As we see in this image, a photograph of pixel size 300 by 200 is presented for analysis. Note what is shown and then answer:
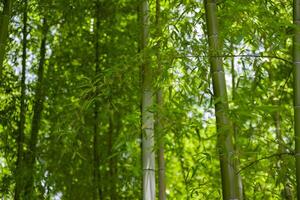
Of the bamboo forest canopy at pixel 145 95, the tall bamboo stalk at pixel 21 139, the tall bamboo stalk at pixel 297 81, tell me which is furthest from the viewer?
the tall bamboo stalk at pixel 21 139

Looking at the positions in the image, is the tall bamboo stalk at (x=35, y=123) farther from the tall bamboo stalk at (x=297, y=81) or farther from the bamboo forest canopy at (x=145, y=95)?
the tall bamboo stalk at (x=297, y=81)

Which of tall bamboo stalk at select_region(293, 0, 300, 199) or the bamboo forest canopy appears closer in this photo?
tall bamboo stalk at select_region(293, 0, 300, 199)

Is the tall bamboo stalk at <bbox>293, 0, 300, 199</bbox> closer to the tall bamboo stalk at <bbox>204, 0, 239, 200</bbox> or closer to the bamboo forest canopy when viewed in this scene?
the bamboo forest canopy

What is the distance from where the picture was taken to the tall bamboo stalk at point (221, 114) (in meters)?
2.33

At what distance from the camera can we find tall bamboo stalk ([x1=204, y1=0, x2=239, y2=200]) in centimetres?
233

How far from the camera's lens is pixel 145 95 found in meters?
2.89

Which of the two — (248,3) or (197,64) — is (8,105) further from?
(248,3)

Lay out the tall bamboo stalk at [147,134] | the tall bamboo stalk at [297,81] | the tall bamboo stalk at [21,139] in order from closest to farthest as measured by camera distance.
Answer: the tall bamboo stalk at [297,81]
the tall bamboo stalk at [147,134]
the tall bamboo stalk at [21,139]

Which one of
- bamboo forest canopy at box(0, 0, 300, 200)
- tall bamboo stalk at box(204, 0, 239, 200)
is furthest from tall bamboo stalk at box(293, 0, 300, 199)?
tall bamboo stalk at box(204, 0, 239, 200)

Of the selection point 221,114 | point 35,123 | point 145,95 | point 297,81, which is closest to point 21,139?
point 35,123

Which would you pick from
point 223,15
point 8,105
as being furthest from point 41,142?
point 223,15

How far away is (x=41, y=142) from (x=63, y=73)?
0.74 m

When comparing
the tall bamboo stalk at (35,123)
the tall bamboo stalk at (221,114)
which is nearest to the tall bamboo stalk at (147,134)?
the tall bamboo stalk at (221,114)

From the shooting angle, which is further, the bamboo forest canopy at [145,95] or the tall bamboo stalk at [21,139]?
the tall bamboo stalk at [21,139]
